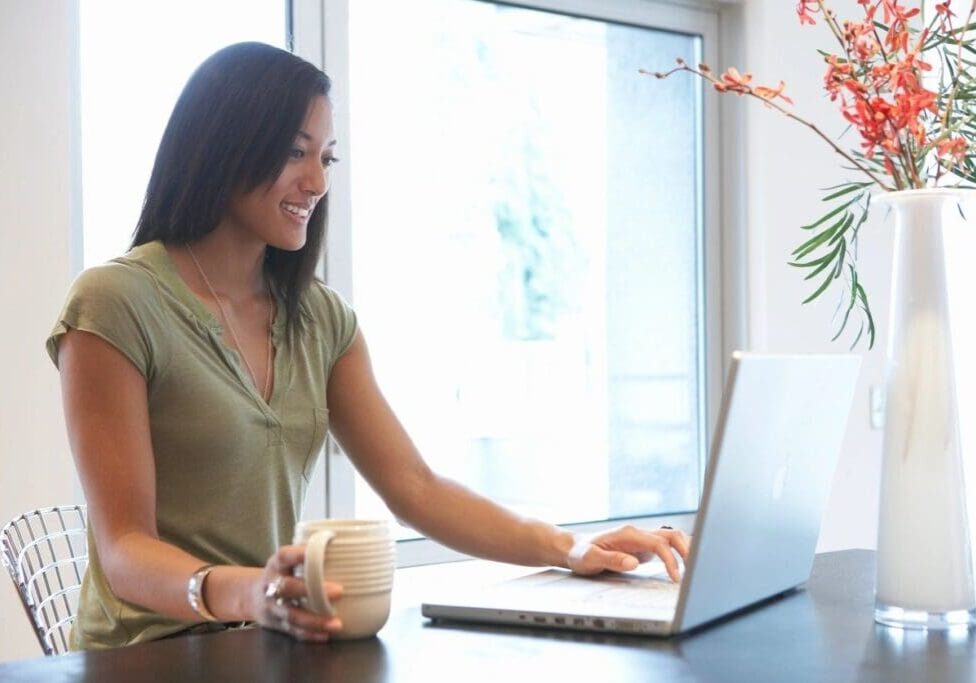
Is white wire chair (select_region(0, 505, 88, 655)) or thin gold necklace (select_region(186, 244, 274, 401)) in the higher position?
thin gold necklace (select_region(186, 244, 274, 401))

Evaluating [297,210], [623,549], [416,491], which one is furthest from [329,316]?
[623,549]

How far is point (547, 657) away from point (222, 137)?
0.93 meters

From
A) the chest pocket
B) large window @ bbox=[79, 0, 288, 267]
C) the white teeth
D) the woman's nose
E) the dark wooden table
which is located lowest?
the dark wooden table

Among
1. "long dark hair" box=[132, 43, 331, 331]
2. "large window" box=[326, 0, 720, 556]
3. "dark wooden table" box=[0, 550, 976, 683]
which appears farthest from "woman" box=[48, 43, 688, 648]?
"large window" box=[326, 0, 720, 556]

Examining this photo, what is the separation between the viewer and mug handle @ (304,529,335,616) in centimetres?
102

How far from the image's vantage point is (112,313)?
1.51 m

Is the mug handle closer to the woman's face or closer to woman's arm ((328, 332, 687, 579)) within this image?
woman's arm ((328, 332, 687, 579))

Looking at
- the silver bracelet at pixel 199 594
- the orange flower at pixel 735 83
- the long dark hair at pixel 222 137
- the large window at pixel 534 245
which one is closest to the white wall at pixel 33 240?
the large window at pixel 534 245

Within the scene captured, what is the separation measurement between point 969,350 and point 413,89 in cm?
200

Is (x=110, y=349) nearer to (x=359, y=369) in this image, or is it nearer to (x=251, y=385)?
(x=251, y=385)

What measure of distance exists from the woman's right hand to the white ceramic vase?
1.59 ft

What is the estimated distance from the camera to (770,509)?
1.17m

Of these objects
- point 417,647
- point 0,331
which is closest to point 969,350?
point 417,647

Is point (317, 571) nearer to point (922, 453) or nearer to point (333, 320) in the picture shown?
point (922, 453)
